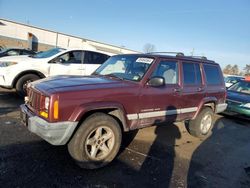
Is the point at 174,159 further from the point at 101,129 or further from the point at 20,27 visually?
the point at 20,27

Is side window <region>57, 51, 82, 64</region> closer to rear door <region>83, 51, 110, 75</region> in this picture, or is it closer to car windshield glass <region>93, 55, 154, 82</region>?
rear door <region>83, 51, 110, 75</region>

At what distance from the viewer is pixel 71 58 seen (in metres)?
8.35

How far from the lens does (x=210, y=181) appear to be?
3830 mm

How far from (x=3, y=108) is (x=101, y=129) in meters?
3.95

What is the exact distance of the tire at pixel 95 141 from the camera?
353 centimetres

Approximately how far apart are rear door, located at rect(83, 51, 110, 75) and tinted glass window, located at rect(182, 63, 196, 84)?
430 centimetres

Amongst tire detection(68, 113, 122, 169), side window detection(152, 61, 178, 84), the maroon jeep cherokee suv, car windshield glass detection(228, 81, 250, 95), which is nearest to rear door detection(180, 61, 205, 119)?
the maroon jeep cherokee suv

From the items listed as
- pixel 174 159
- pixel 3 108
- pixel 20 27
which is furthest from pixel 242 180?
pixel 20 27

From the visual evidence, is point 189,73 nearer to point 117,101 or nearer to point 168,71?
point 168,71

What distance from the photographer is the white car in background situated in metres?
7.17

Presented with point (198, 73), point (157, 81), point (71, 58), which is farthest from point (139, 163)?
point (71, 58)

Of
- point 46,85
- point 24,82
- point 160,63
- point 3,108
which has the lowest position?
point 3,108

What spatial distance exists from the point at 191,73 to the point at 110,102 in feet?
8.36

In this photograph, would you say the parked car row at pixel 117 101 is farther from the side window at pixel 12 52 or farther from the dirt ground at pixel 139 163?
the side window at pixel 12 52
